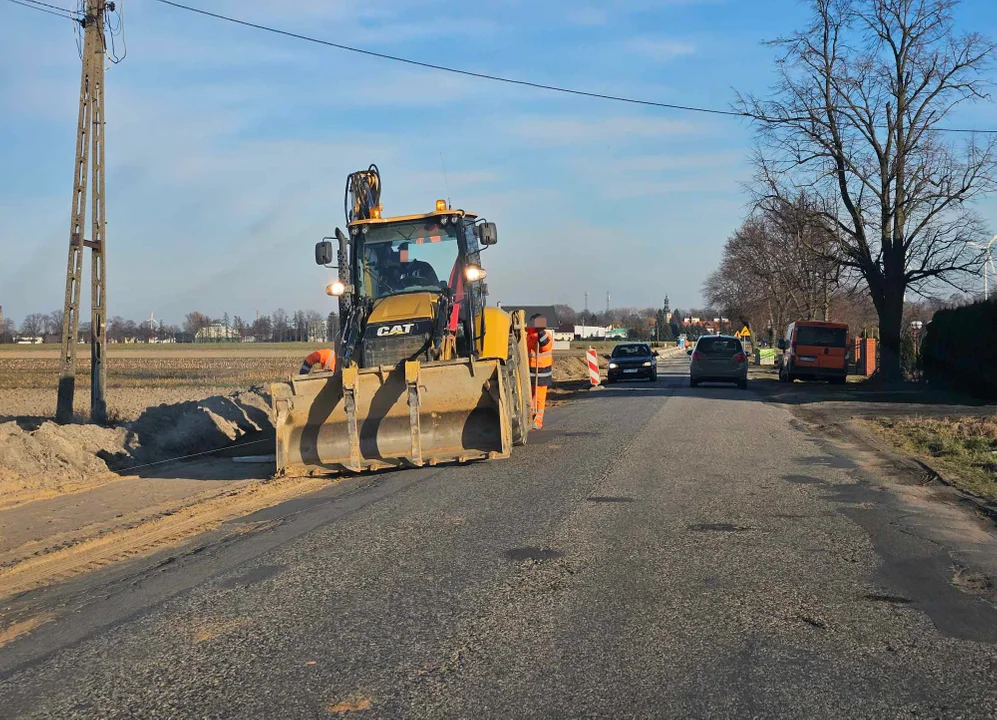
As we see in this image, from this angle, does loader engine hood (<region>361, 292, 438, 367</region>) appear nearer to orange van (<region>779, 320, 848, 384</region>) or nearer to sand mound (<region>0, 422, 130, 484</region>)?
sand mound (<region>0, 422, 130, 484</region>)

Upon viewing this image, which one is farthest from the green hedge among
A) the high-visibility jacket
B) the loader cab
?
the loader cab

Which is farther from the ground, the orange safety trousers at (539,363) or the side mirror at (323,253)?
the side mirror at (323,253)

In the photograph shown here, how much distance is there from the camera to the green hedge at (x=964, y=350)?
950 inches

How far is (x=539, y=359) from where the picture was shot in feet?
55.0

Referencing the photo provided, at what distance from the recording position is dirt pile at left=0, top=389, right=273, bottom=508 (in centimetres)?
1236

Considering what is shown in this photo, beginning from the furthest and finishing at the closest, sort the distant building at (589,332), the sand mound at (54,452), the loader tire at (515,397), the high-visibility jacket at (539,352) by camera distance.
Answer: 1. the distant building at (589,332)
2. the high-visibility jacket at (539,352)
3. the loader tire at (515,397)
4. the sand mound at (54,452)

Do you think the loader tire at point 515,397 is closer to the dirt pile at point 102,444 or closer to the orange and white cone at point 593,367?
the dirt pile at point 102,444

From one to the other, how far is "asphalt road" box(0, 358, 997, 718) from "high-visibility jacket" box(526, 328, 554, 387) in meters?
6.54

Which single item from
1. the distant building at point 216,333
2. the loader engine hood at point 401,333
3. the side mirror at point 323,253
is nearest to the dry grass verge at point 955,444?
the loader engine hood at point 401,333

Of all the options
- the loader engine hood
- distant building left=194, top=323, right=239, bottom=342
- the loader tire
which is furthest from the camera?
distant building left=194, top=323, right=239, bottom=342

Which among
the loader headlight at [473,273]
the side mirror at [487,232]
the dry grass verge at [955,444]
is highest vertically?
the side mirror at [487,232]

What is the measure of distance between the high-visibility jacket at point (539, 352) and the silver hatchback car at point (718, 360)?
1465 centimetres

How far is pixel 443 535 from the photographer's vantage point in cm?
803

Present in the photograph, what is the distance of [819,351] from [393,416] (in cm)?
2577
